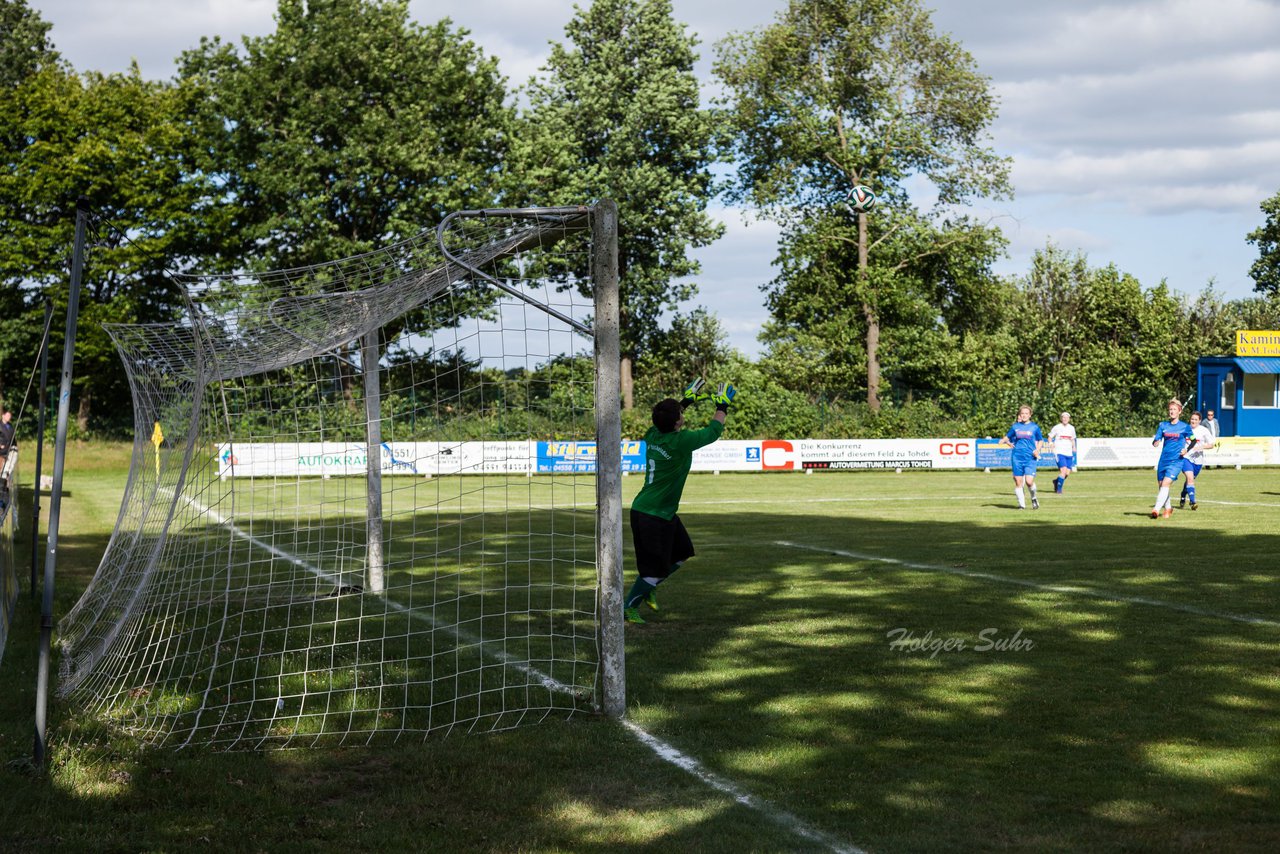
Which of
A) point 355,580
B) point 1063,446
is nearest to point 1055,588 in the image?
point 355,580

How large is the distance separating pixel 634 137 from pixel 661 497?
39741 mm

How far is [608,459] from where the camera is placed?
24.0 feet

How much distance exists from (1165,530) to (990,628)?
359 inches

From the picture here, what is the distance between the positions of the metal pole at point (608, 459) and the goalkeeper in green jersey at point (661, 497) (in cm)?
253

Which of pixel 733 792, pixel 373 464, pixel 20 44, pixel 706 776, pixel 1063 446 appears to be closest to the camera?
pixel 733 792

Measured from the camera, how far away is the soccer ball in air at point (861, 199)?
43.5 m

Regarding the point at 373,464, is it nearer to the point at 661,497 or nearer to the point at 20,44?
the point at 661,497

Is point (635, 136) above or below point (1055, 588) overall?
above

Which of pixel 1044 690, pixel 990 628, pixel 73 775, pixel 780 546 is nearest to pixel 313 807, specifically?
pixel 73 775

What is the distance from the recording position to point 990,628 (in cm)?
938

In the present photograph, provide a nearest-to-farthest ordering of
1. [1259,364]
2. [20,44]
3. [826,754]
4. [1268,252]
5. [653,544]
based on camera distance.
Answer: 1. [826,754]
2. [653,544]
3. [1259,364]
4. [20,44]
5. [1268,252]

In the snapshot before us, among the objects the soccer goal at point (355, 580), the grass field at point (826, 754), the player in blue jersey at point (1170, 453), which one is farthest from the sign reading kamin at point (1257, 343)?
the soccer goal at point (355, 580)

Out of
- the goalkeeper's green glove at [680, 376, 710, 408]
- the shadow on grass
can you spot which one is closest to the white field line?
the shadow on grass

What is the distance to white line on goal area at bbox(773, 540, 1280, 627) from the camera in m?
9.67
